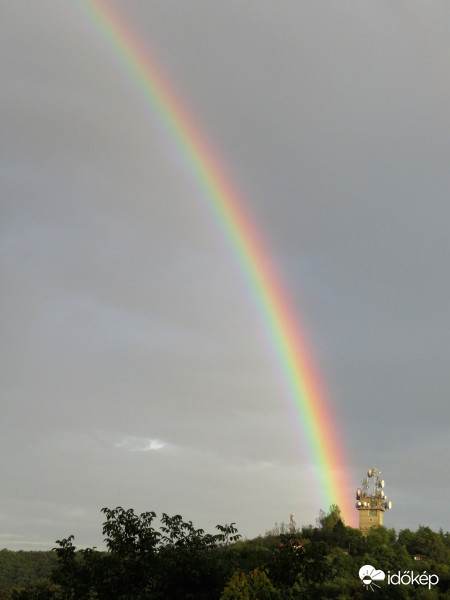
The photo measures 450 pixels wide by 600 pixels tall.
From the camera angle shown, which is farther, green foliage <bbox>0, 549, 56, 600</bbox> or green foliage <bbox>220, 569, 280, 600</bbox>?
green foliage <bbox>0, 549, 56, 600</bbox>

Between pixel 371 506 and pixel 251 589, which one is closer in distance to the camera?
pixel 251 589

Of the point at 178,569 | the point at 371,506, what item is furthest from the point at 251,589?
the point at 371,506

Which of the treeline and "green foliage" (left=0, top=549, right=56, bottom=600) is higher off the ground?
"green foliage" (left=0, top=549, right=56, bottom=600)

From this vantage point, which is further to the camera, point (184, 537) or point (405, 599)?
point (405, 599)

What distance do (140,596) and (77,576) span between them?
358 centimetres

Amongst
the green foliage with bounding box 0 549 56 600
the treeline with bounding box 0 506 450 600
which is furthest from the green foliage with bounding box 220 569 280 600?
the green foliage with bounding box 0 549 56 600

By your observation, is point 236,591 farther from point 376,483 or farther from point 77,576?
point 376,483

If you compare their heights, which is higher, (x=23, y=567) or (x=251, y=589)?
(x=23, y=567)

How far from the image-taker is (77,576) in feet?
85.1

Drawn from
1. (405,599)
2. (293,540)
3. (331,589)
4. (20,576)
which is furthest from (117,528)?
(20,576)

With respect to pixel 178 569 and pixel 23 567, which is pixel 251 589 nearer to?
pixel 178 569

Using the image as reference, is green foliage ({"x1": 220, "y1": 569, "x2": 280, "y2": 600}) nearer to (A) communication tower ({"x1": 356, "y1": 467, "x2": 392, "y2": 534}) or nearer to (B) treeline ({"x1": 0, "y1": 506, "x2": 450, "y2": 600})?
(B) treeline ({"x1": 0, "y1": 506, "x2": 450, "y2": 600})

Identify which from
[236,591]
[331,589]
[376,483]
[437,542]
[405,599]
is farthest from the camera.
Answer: [376,483]

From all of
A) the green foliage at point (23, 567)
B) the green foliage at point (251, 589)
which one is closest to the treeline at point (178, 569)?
the green foliage at point (251, 589)
